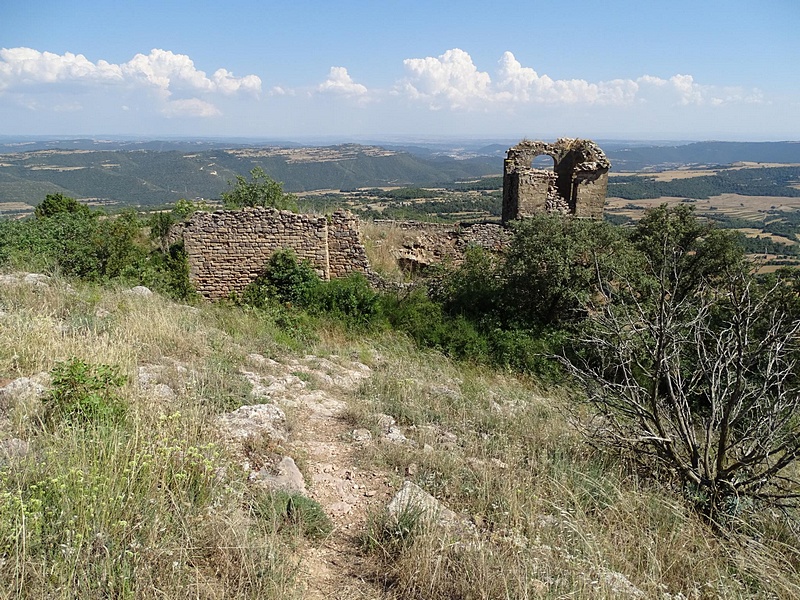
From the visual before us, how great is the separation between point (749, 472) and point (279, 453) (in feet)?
11.0

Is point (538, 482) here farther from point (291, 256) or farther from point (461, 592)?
point (291, 256)

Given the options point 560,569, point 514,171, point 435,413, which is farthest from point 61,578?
point 514,171

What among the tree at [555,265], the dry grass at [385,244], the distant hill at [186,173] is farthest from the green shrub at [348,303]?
the distant hill at [186,173]

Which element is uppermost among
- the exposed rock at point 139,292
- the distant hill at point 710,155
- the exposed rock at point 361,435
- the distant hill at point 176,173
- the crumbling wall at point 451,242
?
the distant hill at point 710,155

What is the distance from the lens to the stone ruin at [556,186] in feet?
44.5

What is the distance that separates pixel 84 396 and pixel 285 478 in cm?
145

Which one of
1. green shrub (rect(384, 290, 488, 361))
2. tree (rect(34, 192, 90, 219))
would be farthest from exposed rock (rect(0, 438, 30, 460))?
tree (rect(34, 192, 90, 219))

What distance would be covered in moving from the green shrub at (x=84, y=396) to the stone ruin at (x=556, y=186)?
38.0 ft

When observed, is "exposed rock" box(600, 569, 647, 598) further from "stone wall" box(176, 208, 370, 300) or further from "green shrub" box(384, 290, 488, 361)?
"stone wall" box(176, 208, 370, 300)

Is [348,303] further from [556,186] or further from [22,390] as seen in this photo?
[556,186]

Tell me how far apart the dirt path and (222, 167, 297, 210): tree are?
292 inches

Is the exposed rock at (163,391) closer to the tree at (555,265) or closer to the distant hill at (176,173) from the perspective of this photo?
the tree at (555,265)

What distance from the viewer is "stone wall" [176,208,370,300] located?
9.70 metres

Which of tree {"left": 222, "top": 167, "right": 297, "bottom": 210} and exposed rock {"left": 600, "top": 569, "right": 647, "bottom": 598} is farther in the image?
tree {"left": 222, "top": 167, "right": 297, "bottom": 210}
